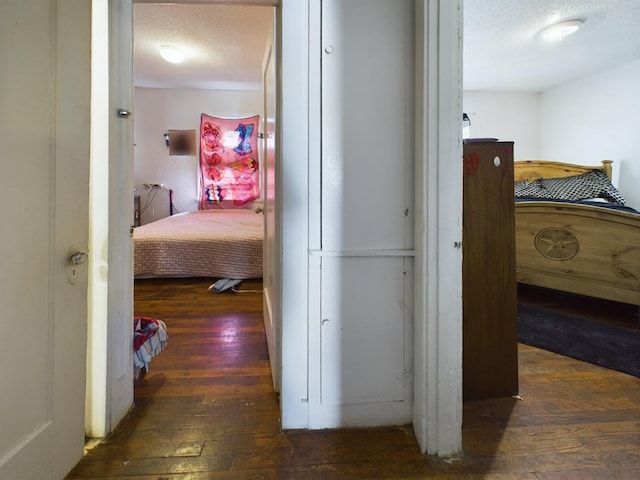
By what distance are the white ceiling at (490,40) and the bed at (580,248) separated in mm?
1574

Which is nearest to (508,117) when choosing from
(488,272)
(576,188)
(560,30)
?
(576,188)

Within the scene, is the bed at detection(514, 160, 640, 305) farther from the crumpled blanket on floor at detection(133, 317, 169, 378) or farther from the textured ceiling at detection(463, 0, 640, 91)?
the crumpled blanket on floor at detection(133, 317, 169, 378)

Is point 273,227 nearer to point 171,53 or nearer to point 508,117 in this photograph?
point 171,53

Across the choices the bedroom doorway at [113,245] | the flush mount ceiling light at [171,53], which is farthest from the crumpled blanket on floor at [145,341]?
the flush mount ceiling light at [171,53]

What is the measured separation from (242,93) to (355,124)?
5083 mm

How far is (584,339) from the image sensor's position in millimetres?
2205

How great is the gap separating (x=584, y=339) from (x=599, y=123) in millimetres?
3323

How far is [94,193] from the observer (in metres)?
1.30

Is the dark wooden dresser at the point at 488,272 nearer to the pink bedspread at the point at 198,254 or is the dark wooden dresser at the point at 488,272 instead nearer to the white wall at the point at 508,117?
the pink bedspread at the point at 198,254

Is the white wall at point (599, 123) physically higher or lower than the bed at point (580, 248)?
higher

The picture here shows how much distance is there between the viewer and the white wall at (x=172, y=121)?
19.0 ft

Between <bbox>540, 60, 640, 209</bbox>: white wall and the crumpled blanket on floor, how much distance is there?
191 inches

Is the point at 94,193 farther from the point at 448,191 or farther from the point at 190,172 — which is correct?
the point at 190,172

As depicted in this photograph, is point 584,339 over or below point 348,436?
over
